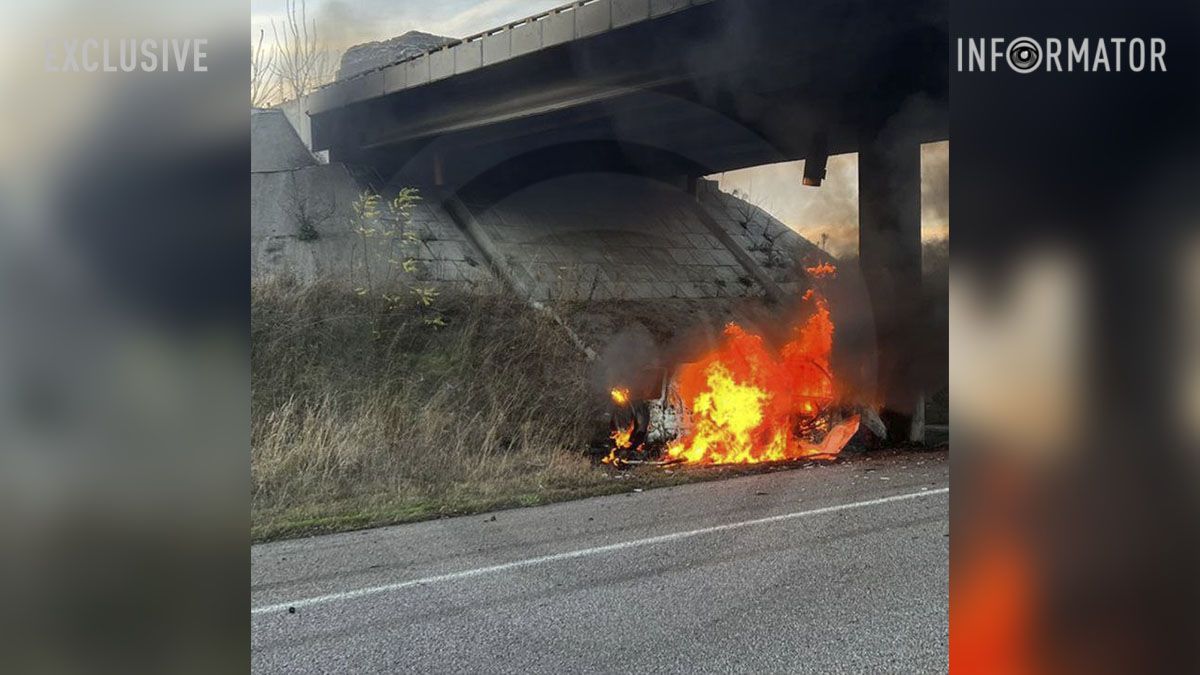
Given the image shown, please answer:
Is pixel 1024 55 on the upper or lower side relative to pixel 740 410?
upper

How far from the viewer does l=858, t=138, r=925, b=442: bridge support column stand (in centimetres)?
753

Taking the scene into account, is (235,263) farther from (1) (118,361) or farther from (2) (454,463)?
(2) (454,463)

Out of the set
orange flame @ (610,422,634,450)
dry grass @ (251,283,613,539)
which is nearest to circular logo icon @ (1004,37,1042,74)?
dry grass @ (251,283,613,539)

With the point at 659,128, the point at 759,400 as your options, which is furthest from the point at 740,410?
the point at 659,128

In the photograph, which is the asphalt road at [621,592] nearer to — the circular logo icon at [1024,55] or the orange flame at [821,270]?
the circular logo icon at [1024,55]

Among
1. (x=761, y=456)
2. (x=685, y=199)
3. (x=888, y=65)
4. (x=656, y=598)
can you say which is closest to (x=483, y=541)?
(x=656, y=598)

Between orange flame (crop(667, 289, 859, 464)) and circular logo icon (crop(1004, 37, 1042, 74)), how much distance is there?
6099 millimetres

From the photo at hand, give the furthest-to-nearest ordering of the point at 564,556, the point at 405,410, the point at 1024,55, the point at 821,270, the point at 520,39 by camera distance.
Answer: the point at 821,270, the point at 405,410, the point at 520,39, the point at 564,556, the point at 1024,55

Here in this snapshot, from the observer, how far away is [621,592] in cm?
362

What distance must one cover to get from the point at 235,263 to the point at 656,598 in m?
2.69

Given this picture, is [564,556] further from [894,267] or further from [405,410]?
[894,267]

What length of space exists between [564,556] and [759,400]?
13.3 ft

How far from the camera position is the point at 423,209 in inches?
370

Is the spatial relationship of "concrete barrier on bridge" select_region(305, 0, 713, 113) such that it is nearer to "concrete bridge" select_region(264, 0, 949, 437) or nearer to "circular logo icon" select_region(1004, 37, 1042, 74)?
"concrete bridge" select_region(264, 0, 949, 437)
